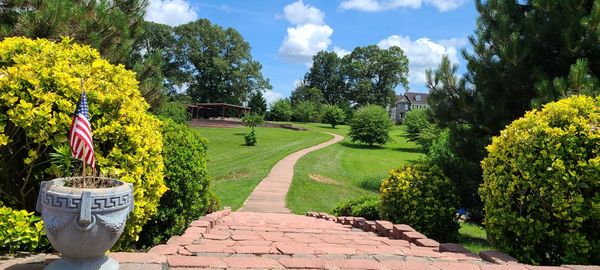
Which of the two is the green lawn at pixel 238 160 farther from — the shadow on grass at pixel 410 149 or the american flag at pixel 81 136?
the american flag at pixel 81 136

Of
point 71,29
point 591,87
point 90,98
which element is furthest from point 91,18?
point 591,87

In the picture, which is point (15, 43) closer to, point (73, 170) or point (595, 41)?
point (73, 170)

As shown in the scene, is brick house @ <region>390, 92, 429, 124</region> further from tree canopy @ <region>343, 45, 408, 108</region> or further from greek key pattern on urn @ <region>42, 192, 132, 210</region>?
greek key pattern on urn @ <region>42, 192, 132, 210</region>

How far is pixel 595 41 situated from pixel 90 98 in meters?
6.27

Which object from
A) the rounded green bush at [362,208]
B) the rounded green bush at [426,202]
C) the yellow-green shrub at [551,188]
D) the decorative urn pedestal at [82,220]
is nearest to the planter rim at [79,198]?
the decorative urn pedestal at [82,220]

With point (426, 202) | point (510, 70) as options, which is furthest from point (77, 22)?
point (510, 70)

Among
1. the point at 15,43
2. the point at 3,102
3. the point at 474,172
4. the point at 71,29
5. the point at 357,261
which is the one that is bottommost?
the point at 357,261

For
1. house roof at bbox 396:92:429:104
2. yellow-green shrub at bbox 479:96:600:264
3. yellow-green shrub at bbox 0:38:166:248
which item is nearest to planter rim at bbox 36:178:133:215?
yellow-green shrub at bbox 0:38:166:248

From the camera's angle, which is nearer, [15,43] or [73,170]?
[73,170]

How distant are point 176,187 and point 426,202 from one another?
3378 mm

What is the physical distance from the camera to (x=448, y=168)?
304 inches

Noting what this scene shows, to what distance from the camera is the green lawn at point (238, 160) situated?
14.6 m

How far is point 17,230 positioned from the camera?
330cm

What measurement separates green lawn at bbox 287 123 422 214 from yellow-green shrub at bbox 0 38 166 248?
321 inches
